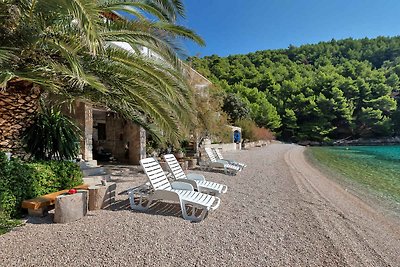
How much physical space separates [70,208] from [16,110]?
8.73 ft

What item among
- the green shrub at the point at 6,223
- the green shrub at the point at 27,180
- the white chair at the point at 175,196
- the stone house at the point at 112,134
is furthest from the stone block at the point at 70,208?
the stone house at the point at 112,134

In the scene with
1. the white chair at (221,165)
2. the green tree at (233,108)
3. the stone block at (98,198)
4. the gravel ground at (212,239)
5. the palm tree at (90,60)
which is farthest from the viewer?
the green tree at (233,108)

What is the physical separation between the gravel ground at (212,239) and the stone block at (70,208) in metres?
0.14

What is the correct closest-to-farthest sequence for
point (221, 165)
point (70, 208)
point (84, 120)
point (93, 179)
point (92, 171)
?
point (70, 208)
point (93, 179)
point (92, 171)
point (84, 120)
point (221, 165)

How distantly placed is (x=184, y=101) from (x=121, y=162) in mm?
7155

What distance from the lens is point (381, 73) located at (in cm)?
6266

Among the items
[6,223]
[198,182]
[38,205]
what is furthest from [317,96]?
[6,223]

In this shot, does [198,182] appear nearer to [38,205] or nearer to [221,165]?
[38,205]

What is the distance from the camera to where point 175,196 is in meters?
5.02

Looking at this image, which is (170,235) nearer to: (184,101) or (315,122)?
(184,101)

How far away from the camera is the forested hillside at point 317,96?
54.0m

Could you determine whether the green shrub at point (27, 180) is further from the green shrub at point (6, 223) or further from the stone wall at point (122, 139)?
the stone wall at point (122, 139)

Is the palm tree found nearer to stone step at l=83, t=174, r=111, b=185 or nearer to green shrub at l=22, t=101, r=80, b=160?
green shrub at l=22, t=101, r=80, b=160

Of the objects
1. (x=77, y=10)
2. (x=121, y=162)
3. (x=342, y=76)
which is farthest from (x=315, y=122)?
(x=77, y=10)
